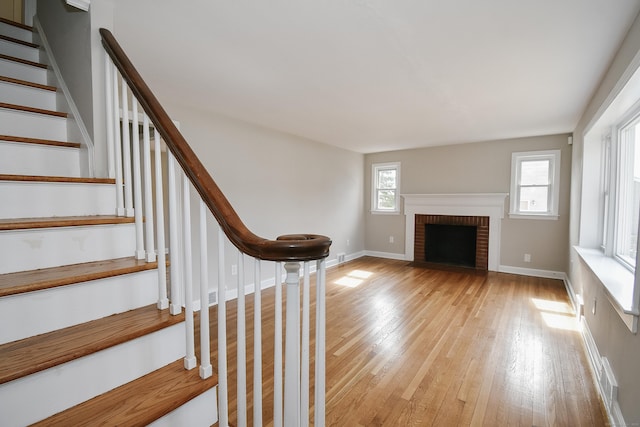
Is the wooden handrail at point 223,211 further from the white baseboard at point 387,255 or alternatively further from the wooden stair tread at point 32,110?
the white baseboard at point 387,255

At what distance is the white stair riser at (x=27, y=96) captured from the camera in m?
1.79

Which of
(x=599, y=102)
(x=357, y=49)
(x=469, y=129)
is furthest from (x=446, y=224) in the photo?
(x=357, y=49)

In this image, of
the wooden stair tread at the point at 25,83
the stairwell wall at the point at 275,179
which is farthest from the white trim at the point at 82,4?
the stairwell wall at the point at 275,179

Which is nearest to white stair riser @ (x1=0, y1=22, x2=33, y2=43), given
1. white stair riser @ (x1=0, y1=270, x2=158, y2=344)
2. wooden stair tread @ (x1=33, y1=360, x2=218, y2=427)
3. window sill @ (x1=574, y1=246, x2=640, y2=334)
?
white stair riser @ (x1=0, y1=270, x2=158, y2=344)

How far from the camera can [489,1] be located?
1.62 meters

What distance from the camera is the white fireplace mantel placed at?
17.3 feet

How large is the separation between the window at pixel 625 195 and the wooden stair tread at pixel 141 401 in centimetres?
312

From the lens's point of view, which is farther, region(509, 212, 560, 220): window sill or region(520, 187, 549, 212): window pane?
region(520, 187, 549, 212): window pane

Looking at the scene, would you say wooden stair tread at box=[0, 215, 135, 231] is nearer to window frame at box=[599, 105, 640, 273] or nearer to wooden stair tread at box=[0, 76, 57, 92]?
wooden stair tread at box=[0, 76, 57, 92]

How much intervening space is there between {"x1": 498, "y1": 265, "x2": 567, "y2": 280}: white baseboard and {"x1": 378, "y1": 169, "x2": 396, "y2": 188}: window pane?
255 centimetres

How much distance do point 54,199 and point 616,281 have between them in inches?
134

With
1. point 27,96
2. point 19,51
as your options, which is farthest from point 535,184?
point 19,51

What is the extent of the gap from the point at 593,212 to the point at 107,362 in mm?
4291

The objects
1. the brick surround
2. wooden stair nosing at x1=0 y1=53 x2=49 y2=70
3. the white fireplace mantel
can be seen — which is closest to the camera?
wooden stair nosing at x1=0 y1=53 x2=49 y2=70
